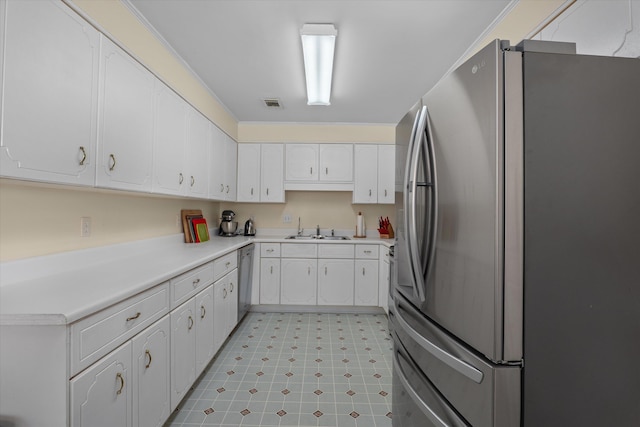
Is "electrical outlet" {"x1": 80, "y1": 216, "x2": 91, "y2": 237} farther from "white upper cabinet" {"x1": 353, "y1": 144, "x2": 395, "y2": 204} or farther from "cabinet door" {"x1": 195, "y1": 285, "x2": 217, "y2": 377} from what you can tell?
"white upper cabinet" {"x1": 353, "y1": 144, "x2": 395, "y2": 204}

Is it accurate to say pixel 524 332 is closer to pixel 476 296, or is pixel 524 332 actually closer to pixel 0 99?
pixel 476 296

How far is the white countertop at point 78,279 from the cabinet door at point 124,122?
471mm

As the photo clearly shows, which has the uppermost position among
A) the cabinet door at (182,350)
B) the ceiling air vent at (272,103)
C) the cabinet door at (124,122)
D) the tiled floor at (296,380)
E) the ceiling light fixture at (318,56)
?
the ceiling air vent at (272,103)

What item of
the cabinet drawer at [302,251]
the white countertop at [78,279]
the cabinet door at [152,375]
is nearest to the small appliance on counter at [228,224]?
the cabinet drawer at [302,251]

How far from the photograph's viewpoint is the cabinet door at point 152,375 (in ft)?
4.44

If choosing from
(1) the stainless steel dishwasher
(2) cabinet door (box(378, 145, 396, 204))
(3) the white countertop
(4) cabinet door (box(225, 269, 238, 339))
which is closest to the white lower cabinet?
(4) cabinet door (box(225, 269, 238, 339))

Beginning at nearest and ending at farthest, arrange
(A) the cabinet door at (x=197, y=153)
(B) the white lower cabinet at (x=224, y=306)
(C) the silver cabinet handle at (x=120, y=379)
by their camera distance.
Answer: (C) the silver cabinet handle at (x=120, y=379), (B) the white lower cabinet at (x=224, y=306), (A) the cabinet door at (x=197, y=153)

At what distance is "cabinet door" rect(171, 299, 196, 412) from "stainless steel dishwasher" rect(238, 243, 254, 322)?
1.15 m

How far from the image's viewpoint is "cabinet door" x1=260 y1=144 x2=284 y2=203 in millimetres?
4031

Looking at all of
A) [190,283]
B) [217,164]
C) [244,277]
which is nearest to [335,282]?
[244,277]

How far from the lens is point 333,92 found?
3.09 meters

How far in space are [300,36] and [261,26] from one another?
0.27 meters

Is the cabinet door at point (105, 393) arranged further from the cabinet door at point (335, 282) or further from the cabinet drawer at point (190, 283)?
the cabinet door at point (335, 282)

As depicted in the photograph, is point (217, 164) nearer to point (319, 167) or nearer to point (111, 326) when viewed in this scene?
point (319, 167)
